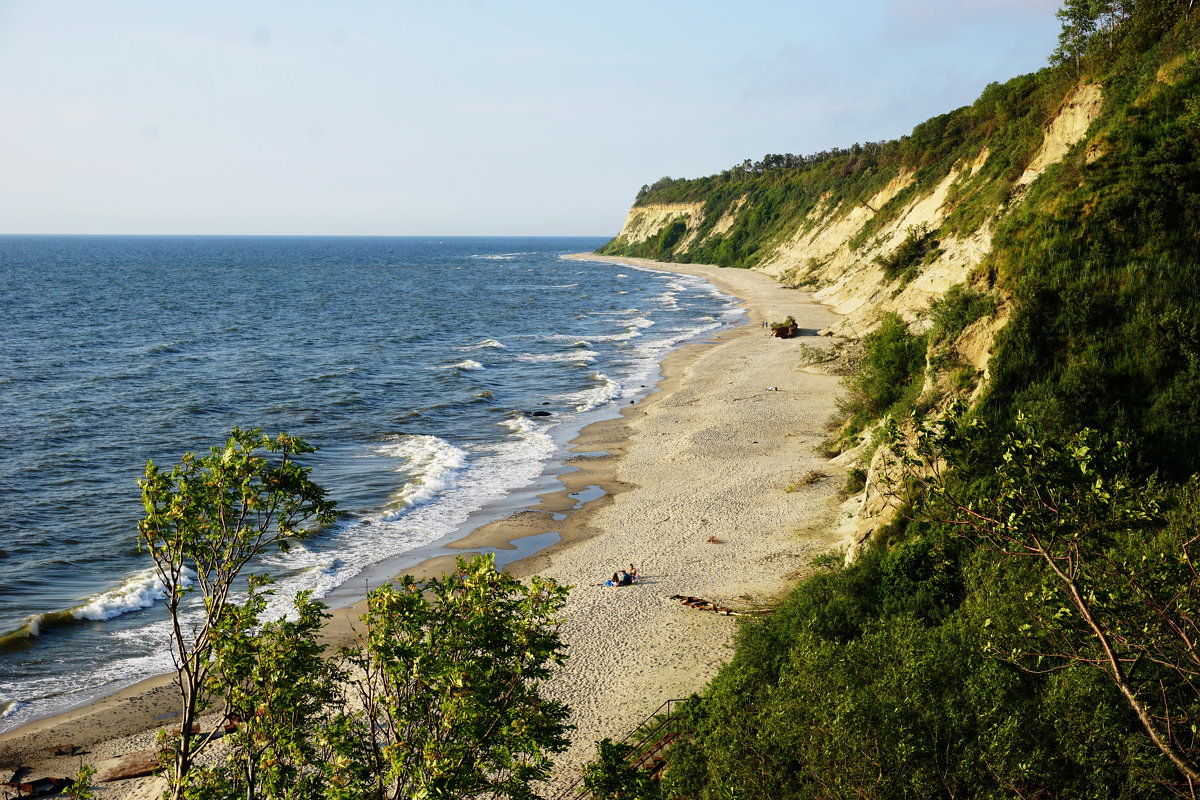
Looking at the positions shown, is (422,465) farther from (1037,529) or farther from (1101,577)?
(1037,529)

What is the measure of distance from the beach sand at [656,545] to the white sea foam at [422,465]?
169 inches

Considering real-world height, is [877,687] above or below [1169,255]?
below

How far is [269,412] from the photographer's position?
4362cm

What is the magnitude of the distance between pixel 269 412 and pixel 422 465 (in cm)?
1234

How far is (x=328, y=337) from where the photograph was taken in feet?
235

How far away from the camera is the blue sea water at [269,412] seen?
75.3 feet

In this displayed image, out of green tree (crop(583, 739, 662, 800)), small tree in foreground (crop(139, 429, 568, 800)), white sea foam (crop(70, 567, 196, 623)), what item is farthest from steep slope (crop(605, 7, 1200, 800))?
white sea foam (crop(70, 567, 196, 623))

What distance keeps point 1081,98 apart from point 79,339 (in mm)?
70212

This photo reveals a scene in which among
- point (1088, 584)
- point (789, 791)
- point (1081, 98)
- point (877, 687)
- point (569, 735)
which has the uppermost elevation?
point (1081, 98)

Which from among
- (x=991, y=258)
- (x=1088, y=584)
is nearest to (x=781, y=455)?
(x=991, y=258)

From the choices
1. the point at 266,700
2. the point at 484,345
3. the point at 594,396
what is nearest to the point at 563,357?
the point at 484,345

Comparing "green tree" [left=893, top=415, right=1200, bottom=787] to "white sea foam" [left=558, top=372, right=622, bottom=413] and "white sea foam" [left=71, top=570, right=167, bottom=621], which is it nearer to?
"white sea foam" [left=71, top=570, right=167, bottom=621]

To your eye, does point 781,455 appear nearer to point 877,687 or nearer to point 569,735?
point 569,735

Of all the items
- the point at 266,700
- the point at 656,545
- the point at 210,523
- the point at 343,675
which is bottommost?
the point at 656,545
